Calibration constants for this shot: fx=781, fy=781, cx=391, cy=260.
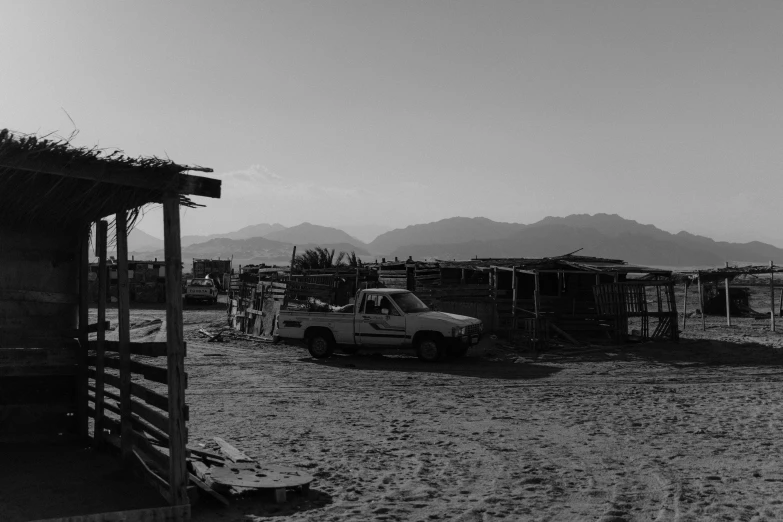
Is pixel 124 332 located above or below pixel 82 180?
below

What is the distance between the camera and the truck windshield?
18.3m

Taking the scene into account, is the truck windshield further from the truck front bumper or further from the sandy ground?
the sandy ground

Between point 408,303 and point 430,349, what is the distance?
1.30 metres

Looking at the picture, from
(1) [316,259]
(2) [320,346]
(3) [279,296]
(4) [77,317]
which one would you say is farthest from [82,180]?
(1) [316,259]

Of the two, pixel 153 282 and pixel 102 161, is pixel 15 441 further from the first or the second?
pixel 153 282

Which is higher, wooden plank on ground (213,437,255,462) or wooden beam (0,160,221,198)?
wooden beam (0,160,221,198)

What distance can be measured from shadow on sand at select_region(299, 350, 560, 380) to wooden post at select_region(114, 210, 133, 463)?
9230 mm

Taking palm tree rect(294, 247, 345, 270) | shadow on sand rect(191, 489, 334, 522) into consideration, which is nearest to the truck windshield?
shadow on sand rect(191, 489, 334, 522)

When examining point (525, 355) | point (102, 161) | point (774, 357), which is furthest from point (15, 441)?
point (774, 357)

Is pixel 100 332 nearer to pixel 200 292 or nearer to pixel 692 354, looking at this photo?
pixel 692 354

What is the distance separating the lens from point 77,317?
27.9ft

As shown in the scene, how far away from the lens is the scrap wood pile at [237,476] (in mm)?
6778

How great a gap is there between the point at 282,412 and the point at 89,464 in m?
4.11

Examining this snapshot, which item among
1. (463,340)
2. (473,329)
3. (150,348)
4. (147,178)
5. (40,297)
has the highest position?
(147,178)
